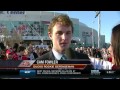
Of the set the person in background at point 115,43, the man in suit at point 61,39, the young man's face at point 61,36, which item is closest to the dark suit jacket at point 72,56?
the man in suit at point 61,39

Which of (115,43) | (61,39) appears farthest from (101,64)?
(61,39)

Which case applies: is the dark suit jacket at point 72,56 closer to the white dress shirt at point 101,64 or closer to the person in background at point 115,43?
the white dress shirt at point 101,64

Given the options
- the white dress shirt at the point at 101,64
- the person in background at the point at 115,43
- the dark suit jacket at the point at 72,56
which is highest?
the person in background at the point at 115,43

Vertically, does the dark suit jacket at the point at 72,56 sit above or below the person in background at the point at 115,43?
below

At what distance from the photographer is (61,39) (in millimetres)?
3025

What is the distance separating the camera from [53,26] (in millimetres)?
2951

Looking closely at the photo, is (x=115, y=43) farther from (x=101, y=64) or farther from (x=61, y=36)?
(x=61, y=36)

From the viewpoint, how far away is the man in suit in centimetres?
292

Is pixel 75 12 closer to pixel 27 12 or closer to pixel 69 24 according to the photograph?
pixel 69 24

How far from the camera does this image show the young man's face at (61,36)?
9.76 feet

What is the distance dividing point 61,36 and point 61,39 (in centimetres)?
Answer: 4

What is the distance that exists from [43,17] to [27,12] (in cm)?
23
